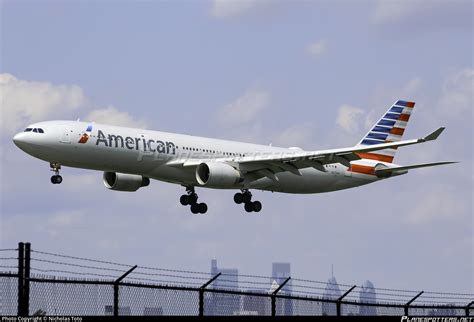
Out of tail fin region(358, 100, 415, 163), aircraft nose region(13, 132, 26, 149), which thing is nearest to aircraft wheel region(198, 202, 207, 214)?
aircraft nose region(13, 132, 26, 149)

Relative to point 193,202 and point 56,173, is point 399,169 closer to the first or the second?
point 193,202

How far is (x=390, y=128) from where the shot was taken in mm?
71562

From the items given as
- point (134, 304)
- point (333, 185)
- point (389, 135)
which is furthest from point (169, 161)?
point (134, 304)

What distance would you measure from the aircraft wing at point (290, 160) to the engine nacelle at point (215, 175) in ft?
1.75

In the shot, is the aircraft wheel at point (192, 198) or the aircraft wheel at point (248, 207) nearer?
the aircraft wheel at point (248, 207)

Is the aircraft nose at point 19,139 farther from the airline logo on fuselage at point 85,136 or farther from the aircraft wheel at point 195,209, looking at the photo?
the aircraft wheel at point 195,209

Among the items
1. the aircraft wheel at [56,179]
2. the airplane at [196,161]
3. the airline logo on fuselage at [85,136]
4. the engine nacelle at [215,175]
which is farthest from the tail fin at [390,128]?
the aircraft wheel at [56,179]

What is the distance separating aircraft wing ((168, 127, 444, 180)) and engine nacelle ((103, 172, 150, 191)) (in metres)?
5.19

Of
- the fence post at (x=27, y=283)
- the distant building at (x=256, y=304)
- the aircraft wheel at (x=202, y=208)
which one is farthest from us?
the aircraft wheel at (x=202, y=208)

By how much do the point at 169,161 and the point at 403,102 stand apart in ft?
80.5

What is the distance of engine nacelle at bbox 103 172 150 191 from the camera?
195 feet

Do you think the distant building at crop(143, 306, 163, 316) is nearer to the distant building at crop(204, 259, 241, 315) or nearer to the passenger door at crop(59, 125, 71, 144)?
the distant building at crop(204, 259, 241, 315)

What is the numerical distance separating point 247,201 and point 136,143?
10303 millimetres

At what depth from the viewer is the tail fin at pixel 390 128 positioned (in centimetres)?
6975
